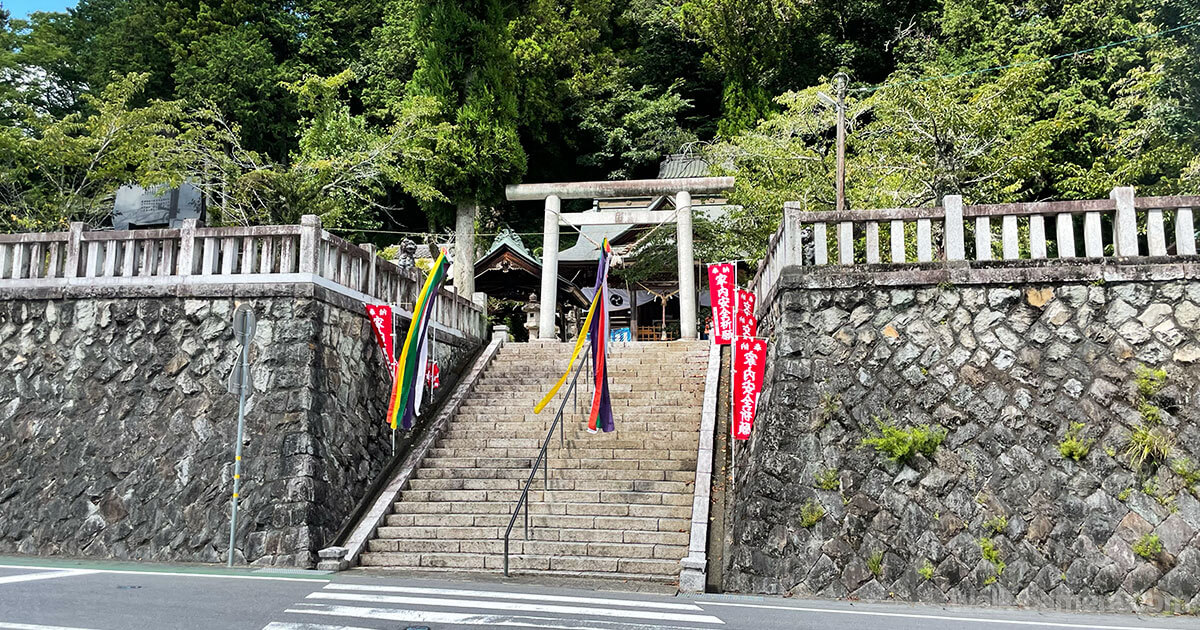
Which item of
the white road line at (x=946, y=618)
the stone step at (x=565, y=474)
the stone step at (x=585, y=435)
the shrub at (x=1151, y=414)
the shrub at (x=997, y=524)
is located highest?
the shrub at (x=1151, y=414)

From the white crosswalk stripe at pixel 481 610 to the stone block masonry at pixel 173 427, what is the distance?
268 centimetres

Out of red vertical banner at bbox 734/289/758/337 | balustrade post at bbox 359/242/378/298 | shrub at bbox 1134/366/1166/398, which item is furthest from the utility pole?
balustrade post at bbox 359/242/378/298

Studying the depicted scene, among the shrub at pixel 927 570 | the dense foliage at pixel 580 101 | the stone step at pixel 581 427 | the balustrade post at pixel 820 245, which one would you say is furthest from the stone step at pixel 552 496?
the dense foliage at pixel 580 101

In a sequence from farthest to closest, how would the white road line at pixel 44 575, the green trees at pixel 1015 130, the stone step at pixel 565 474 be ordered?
the green trees at pixel 1015 130
the stone step at pixel 565 474
the white road line at pixel 44 575

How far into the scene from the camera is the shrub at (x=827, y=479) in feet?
31.6

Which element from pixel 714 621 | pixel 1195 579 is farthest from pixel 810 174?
pixel 714 621

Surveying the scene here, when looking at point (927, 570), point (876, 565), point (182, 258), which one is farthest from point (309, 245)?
point (927, 570)

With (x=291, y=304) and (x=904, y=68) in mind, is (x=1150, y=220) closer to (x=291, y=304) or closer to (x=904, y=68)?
(x=291, y=304)

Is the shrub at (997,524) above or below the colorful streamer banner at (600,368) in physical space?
below

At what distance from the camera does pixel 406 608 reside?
7809 mm

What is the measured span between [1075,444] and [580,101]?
2931cm

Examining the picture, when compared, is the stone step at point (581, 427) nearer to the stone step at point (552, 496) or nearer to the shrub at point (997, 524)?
the stone step at point (552, 496)

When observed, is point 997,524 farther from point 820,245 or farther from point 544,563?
point 544,563

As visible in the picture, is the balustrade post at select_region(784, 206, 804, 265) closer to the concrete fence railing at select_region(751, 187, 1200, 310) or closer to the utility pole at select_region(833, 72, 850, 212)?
the concrete fence railing at select_region(751, 187, 1200, 310)
